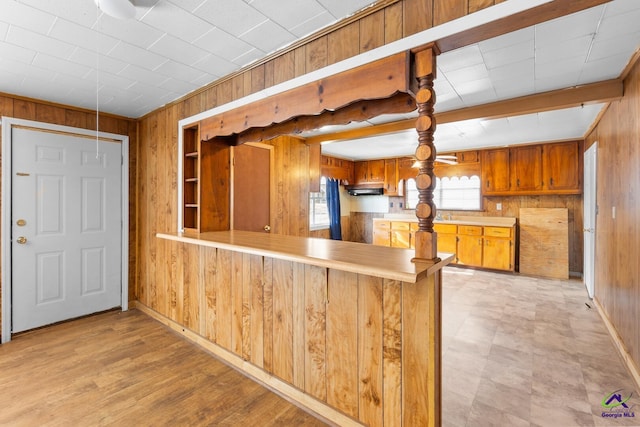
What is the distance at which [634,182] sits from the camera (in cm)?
227

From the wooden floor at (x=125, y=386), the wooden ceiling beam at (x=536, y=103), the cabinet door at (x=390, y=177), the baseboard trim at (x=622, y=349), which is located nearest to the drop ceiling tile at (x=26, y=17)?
the wooden floor at (x=125, y=386)

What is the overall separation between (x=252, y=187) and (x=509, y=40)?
9.27ft

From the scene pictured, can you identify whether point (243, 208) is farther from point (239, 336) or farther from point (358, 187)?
point (358, 187)

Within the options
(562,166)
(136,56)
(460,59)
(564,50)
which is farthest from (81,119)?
(562,166)

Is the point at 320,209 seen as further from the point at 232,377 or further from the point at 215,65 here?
the point at 232,377

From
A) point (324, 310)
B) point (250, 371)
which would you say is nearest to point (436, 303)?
point (324, 310)

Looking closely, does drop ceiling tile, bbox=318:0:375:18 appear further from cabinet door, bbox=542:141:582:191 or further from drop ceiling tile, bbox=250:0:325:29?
cabinet door, bbox=542:141:582:191

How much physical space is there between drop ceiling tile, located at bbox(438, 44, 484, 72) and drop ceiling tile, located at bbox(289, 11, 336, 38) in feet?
3.19

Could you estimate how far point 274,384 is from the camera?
6.93ft

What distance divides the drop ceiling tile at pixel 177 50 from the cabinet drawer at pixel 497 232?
5411 millimetres

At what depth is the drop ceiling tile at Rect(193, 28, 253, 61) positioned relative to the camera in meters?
1.94

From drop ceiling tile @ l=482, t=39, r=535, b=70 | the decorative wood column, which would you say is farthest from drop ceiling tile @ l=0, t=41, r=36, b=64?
drop ceiling tile @ l=482, t=39, r=535, b=70

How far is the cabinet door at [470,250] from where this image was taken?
560 cm

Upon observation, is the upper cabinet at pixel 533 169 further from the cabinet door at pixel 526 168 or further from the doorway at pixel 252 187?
the doorway at pixel 252 187
